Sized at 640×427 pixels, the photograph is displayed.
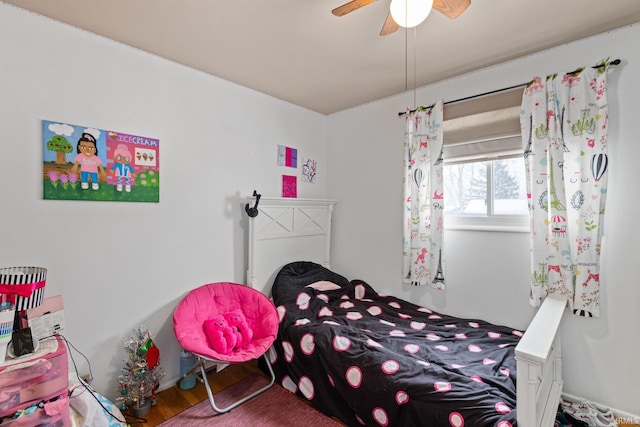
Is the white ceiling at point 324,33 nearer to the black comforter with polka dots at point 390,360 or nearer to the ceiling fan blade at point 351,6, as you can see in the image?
the ceiling fan blade at point 351,6

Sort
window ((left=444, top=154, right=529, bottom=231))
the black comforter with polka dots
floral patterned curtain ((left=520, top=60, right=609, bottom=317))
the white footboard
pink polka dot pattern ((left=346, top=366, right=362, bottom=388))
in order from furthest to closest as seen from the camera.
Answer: window ((left=444, top=154, right=529, bottom=231))
floral patterned curtain ((left=520, top=60, right=609, bottom=317))
pink polka dot pattern ((left=346, top=366, right=362, bottom=388))
the black comforter with polka dots
the white footboard

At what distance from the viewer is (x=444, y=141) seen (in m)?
2.51

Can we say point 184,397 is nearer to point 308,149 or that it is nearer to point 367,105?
point 308,149

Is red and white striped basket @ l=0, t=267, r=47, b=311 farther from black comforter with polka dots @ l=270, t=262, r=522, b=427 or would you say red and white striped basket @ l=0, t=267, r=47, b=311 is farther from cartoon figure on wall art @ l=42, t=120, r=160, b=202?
black comforter with polka dots @ l=270, t=262, r=522, b=427

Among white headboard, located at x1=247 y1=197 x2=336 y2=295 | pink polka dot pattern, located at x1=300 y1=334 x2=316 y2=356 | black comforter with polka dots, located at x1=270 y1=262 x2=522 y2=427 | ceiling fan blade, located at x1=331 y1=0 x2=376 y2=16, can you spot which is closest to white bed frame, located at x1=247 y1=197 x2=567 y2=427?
white headboard, located at x1=247 y1=197 x2=336 y2=295

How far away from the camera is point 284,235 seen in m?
2.90

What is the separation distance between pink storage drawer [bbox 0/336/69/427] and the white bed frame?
1.37 m

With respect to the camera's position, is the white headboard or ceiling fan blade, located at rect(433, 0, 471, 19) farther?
the white headboard

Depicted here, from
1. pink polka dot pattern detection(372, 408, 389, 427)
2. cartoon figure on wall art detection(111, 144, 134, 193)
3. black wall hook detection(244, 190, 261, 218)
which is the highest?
cartoon figure on wall art detection(111, 144, 134, 193)

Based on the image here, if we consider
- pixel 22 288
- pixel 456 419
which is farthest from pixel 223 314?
pixel 456 419

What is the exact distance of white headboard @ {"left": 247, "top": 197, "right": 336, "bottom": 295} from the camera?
2660mm

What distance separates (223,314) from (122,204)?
3.45 ft

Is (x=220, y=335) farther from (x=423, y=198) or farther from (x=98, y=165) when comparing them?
(x=423, y=198)

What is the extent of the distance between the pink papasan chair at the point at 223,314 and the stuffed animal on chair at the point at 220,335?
0.02 meters
